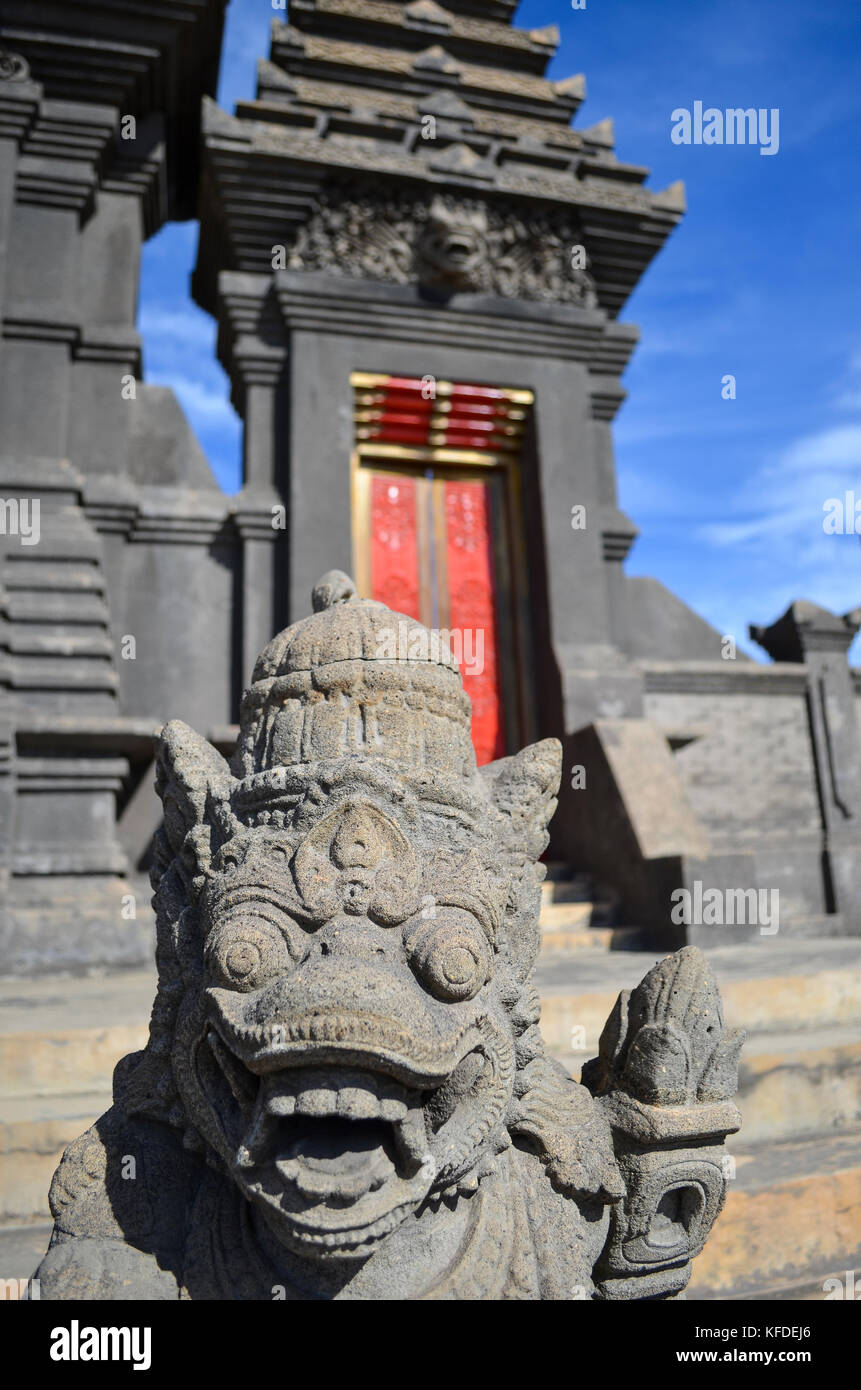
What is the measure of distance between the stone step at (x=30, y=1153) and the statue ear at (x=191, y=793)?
3.76 ft

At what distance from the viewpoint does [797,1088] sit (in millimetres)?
2945

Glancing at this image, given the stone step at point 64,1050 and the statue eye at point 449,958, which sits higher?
the statue eye at point 449,958

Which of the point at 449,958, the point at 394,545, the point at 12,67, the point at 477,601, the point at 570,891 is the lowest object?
the point at 449,958

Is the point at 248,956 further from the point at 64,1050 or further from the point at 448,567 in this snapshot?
the point at 448,567

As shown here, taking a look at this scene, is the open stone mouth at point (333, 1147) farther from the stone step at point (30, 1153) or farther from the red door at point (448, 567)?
the red door at point (448, 567)

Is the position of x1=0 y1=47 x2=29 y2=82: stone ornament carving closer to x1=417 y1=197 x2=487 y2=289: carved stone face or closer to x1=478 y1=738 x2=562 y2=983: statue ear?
x1=417 y1=197 x2=487 y2=289: carved stone face

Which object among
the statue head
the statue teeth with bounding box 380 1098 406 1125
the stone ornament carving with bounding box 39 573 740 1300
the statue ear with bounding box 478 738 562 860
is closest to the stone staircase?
the stone ornament carving with bounding box 39 573 740 1300

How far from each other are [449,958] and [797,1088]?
1.96m

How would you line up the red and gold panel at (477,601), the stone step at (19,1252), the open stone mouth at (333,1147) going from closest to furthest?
the open stone mouth at (333,1147) → the stone step at (19,1252) → the red and gold panel at (477,601)

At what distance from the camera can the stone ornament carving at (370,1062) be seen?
1.48 meters

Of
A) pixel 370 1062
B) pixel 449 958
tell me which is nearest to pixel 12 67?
pixel 449 958

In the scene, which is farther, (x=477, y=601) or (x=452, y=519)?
(x=452, y=519)

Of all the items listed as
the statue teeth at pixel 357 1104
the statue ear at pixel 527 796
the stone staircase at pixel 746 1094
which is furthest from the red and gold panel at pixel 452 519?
the statue teeth at pixel 357 1104

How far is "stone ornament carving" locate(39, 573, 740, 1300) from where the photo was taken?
58.3 inches
